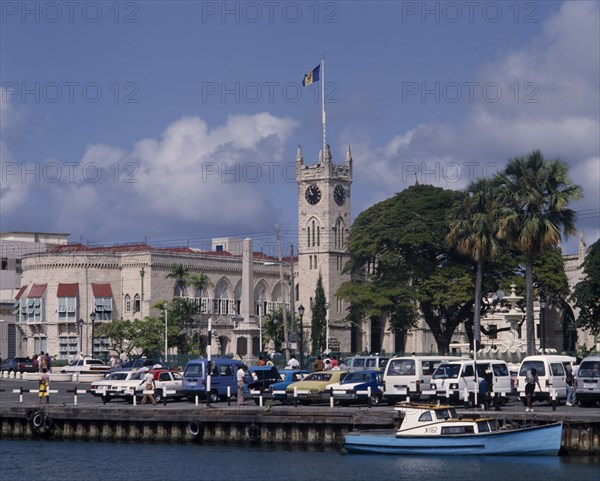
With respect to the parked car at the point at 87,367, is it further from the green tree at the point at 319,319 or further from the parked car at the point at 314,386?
the green tree at the point at 319,319

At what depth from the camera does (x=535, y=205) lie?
68.9 metres

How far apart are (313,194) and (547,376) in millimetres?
86223

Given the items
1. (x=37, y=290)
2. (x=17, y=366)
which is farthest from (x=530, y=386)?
(x=37, y=290)

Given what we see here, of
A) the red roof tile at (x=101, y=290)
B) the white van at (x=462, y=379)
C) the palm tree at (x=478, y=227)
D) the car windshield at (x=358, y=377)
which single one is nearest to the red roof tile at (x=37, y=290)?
the red roof tile at (x=101, y=290)

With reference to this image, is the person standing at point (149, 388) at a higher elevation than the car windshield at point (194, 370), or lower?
lower

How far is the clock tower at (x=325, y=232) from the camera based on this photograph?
134375mm

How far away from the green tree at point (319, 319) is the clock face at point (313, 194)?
10.0 metres

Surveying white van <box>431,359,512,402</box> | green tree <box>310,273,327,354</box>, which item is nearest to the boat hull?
white van <box>431,359,512,402</box>

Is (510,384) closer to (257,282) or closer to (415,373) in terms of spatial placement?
(415,373)

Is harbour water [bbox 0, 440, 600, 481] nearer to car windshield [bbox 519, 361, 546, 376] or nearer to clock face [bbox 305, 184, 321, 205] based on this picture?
car windshield [bbox 519, 361, 546, 376]

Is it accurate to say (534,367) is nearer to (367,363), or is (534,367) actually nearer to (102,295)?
(367,363)

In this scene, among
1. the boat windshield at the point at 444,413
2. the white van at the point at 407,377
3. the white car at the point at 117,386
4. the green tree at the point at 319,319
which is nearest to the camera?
the boat windshield at the point at 444,413

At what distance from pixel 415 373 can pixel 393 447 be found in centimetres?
807

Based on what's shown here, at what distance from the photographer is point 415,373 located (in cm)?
5431
